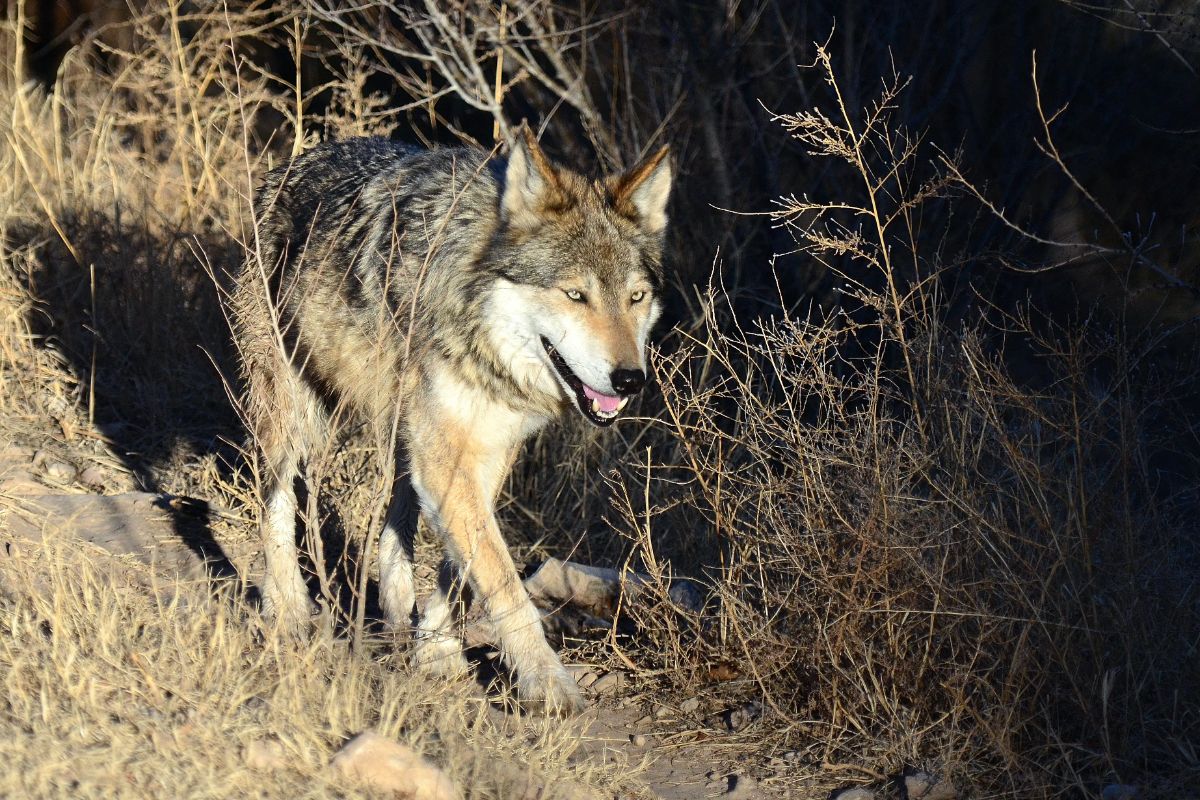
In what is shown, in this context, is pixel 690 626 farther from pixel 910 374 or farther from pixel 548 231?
pixel 548 231

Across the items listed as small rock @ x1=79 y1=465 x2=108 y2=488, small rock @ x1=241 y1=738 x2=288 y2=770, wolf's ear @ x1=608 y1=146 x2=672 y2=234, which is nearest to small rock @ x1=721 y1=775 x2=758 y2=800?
small rock @ x1=241 y1=738 x2=288 y2=770

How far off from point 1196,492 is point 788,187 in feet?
12.5

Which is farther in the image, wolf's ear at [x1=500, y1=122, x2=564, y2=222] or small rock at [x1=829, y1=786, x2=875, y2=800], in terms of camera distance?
wolf's ear at [x1=500, y1=122, x2=564, y2=222]

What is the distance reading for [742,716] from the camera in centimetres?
450

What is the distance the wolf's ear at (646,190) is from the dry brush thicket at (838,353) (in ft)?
1.56

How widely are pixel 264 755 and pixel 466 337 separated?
6.85ft

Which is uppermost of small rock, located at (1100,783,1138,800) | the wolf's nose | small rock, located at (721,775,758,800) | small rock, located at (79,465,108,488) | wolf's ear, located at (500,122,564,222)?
wolf's ear, located at (500,122,564,222)

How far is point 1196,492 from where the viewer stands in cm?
566

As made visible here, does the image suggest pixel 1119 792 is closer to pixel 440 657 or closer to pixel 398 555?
pixel 440 657

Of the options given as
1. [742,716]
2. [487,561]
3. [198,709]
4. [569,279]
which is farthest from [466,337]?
[198,709]

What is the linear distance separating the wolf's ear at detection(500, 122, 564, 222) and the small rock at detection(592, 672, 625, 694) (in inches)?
73.4

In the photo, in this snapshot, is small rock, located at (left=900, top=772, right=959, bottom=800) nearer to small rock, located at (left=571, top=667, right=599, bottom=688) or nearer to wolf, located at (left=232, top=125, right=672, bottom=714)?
wolf, located at (left=232, top=125, right=672, bottom=714)

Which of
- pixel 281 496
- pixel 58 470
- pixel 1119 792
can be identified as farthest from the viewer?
pixel 58 470

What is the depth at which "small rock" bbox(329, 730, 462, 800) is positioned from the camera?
3.17 m
